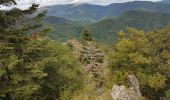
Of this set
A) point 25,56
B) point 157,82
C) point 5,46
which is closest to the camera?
point 5,46

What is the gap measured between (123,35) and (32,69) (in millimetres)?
33266

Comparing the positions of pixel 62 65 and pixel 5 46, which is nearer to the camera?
pixel 5 46

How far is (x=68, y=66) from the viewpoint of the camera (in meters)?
43.4

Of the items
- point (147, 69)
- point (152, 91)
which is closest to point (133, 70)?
point (147, 69)

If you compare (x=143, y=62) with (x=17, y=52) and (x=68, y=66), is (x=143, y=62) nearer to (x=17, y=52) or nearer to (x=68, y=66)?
(x=68, y=66)

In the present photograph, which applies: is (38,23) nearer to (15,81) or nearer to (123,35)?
(15,81)

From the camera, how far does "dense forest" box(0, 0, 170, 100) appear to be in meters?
24.3

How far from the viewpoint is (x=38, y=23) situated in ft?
88.7

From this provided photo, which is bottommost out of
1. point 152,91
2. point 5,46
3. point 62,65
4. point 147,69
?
point 152,91

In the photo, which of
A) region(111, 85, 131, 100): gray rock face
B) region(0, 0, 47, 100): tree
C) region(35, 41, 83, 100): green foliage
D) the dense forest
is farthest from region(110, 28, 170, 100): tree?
region(0, 0, 47, 100): tree

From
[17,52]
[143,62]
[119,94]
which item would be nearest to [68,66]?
[143,62]

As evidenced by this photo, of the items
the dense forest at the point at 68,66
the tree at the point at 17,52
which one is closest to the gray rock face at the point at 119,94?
the dense forest at the point at 68,66

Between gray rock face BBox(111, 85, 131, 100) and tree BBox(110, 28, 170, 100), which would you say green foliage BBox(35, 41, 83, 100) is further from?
tree BBox(110, 28, 170, 100)

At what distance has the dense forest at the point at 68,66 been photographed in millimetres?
24281
